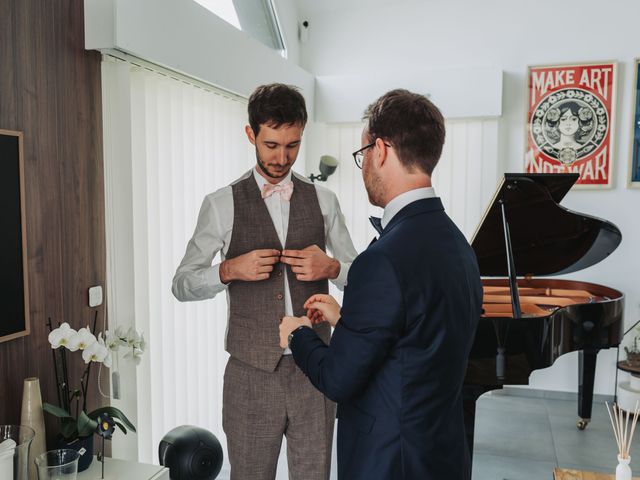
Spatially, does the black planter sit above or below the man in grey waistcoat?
below

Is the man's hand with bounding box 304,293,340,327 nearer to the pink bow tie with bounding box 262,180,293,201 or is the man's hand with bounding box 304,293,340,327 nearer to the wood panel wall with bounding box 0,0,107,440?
the pink bow tie with bounding box 262,180,293,201

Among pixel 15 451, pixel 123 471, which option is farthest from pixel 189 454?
pixel 15 451

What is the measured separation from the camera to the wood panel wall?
2.06m

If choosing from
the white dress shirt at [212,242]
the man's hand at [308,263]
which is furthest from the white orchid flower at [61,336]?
the man's hand at [308,263]

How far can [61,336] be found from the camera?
2.03 meters

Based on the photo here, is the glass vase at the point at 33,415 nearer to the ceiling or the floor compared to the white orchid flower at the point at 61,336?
nearer to the floor

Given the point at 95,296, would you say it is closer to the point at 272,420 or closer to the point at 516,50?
the point at 272,420

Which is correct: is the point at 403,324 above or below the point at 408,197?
below

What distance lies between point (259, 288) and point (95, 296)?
88cm

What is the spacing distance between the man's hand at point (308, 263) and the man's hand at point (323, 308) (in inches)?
5.8

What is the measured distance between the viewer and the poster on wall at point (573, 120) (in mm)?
4523

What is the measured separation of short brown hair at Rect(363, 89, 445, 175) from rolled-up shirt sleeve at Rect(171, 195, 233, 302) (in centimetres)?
71

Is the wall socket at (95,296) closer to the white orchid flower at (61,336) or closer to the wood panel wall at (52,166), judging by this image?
the wood panel wall at (52,166)

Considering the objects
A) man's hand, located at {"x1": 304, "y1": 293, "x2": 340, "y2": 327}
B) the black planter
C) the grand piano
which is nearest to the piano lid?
the grand piano
